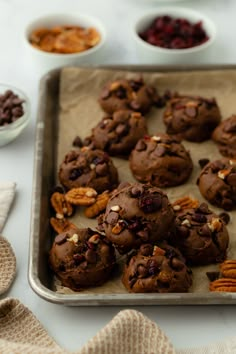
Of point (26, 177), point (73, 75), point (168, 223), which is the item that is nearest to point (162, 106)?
point (73, 75)

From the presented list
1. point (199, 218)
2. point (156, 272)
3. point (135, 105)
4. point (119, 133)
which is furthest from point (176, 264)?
point (135, 105)

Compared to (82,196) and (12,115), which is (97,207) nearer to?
(82,196)

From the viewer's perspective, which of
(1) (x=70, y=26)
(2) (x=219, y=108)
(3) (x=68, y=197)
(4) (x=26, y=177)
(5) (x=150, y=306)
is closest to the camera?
(5) (x=150, y=306)

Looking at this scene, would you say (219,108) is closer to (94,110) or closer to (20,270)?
(94,110)

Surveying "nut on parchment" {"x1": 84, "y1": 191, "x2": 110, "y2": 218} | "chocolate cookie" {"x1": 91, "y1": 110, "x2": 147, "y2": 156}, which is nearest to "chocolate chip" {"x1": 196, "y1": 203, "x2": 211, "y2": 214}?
"nut on parchment" {"x1": 84, "y1": 191, "x2": 110, "y2": 218}

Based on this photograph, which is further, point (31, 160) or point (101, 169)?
point (31, 160)

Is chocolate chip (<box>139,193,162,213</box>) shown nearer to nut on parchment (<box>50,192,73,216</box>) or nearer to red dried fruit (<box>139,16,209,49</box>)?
nut on parchment (<box>50,192,73,216</box>)

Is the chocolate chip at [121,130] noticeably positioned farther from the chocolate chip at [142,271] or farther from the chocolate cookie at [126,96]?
the chocolate chip at [142,271]
